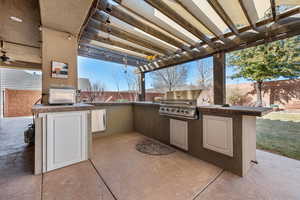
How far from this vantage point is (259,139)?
3070mm

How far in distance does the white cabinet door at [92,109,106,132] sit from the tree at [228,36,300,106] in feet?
11.9

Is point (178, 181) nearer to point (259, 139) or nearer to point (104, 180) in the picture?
point (104, 180)

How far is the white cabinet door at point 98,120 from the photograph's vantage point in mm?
3449

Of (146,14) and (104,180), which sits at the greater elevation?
(146,14)

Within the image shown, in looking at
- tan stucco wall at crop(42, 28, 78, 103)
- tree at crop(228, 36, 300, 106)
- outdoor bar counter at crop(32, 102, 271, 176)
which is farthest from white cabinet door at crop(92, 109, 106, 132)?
tree at crop(228, 36, 300, 106)

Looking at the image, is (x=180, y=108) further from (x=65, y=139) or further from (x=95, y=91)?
(x=95, y=91)

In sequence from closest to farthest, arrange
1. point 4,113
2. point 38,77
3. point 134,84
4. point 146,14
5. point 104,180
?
point 104,180
point 146,14
point 134,84
point 4,113
point 38,77

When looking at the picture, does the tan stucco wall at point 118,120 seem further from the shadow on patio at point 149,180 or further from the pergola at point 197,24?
the pergola at point 197,24

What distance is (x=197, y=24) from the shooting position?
2.29m

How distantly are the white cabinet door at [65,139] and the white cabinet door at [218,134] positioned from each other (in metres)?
2.16

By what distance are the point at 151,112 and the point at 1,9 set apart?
368 cm

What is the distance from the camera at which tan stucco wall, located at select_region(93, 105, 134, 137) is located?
3.78 metres

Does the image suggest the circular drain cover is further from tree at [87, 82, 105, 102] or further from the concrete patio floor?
tree at [87, 82, 105, 102]

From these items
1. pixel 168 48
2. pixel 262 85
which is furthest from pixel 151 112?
pixel 262 85
